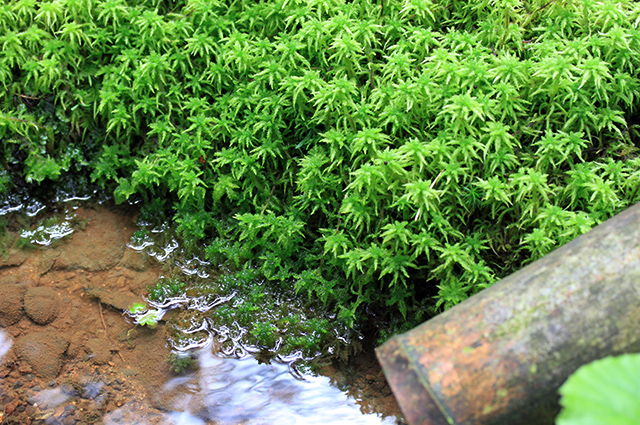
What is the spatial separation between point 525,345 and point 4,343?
2986 millimetres

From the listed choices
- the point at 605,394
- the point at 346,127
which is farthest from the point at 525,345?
the point at 346,127

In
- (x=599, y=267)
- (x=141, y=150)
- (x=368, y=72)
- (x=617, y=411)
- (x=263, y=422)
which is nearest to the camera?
(x=617, y=411)

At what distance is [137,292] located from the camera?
11.2 feet

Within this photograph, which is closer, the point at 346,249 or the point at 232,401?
the point at 232,401

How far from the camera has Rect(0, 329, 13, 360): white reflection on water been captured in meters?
3.01

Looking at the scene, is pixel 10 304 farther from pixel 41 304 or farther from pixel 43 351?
pixel 43 351

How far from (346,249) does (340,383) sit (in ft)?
2.61

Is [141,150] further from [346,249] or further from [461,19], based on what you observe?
[461,19]

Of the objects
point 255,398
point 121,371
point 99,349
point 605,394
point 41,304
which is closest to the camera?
point 605,394

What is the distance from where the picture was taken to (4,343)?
3057 mm

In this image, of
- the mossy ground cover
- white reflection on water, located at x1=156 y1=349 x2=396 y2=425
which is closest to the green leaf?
the mossy ground cover

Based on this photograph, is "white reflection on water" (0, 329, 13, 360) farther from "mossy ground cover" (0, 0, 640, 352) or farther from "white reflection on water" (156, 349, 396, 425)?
"mossy ground cover" (0, 0, 640, 352)

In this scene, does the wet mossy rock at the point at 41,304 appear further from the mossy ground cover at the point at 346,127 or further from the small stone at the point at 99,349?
the mossy ground cover at the point at 346,127

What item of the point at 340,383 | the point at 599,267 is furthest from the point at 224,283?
the point at 599,267
